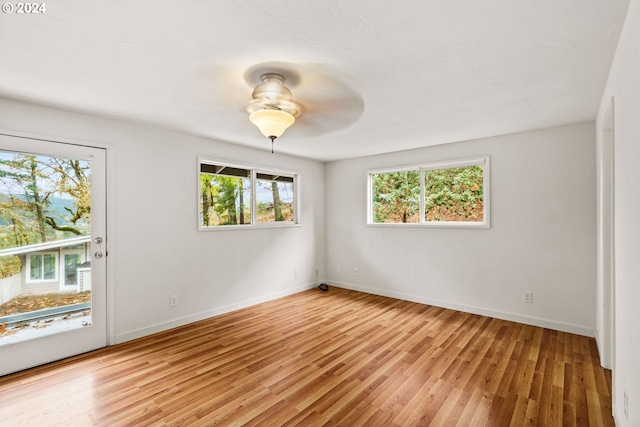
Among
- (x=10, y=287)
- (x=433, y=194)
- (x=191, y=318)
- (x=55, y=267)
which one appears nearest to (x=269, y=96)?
(x=55, y=267)

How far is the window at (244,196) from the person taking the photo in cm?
407

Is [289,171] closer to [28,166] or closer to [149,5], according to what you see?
[28,166]

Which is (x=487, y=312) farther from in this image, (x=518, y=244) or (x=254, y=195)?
(x=254, y=195)

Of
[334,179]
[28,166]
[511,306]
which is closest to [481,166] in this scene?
[511,306]

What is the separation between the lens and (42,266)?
271 centimetres

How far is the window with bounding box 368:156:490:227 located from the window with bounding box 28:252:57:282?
4.18 metres

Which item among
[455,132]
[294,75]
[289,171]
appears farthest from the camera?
[289,171]

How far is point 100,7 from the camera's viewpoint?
143 cm

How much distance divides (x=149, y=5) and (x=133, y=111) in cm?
177

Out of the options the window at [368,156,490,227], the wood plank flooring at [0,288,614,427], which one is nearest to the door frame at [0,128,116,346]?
the wood plank flooring at [0,288,614,427]

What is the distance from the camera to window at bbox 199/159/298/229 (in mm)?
4074

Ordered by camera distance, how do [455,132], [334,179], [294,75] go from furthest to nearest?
[334,179]
[455,132]
[294,75]

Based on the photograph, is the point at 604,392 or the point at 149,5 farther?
the point at 604,392

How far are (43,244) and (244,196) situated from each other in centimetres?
232
